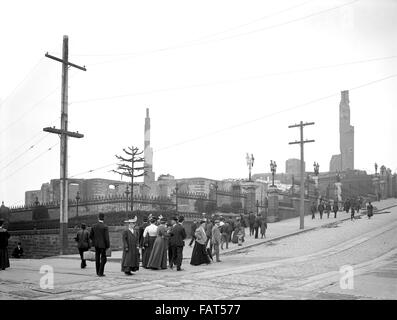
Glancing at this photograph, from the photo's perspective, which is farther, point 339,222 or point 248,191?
point 248,191

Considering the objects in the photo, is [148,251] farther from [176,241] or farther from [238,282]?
[238,282]

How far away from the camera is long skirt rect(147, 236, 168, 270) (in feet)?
47.5

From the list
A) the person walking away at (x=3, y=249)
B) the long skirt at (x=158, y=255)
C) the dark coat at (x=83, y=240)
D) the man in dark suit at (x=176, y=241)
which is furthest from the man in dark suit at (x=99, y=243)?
the dark coat at (x=83, y=240)

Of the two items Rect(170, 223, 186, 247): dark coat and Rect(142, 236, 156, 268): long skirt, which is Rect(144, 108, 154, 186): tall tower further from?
Rect(170, 223, 186, 247): dark coat

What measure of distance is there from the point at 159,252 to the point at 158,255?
0.32 feet

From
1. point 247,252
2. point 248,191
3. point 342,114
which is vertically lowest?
point 247,252

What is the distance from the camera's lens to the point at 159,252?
14.6 metres

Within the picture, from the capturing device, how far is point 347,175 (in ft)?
271

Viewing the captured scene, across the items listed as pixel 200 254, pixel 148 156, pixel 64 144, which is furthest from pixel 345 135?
pixel 200 254

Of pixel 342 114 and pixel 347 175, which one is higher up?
pixel 342 114
